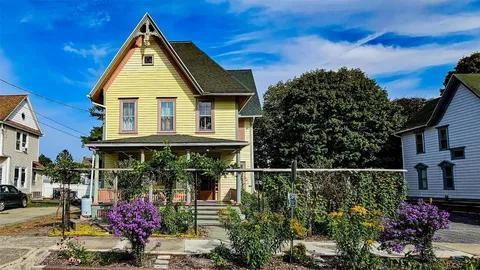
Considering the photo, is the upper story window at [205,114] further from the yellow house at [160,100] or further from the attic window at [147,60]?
the attic window at [147,60]

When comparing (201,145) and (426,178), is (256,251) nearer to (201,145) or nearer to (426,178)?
(201,145)

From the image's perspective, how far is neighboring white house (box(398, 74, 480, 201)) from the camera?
2311cm

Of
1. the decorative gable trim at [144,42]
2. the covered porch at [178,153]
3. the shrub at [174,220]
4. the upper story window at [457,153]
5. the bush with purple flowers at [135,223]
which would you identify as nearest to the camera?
the bush with purple flowers at [135,223]

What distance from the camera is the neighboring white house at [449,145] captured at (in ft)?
75.8

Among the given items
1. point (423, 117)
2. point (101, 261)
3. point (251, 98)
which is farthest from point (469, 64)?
point (101, 261)

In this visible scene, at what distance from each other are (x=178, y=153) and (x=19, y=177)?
796 inches

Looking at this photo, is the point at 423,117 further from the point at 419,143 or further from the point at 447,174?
the point at 447,174

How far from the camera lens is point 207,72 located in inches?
975

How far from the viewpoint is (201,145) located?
2039cm

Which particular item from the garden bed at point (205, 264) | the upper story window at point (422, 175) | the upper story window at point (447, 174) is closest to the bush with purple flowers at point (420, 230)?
the garden bed at point (205, 264)

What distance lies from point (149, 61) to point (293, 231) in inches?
628

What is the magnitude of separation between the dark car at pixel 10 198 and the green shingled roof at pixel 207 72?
1406cm

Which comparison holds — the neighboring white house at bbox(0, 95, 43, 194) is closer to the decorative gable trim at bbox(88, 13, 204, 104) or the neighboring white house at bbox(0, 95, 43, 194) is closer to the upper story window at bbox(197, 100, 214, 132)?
the decorative gable trim at bbox(88, 13, 204, 104)

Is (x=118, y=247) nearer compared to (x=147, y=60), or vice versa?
(x=118, y=247)
